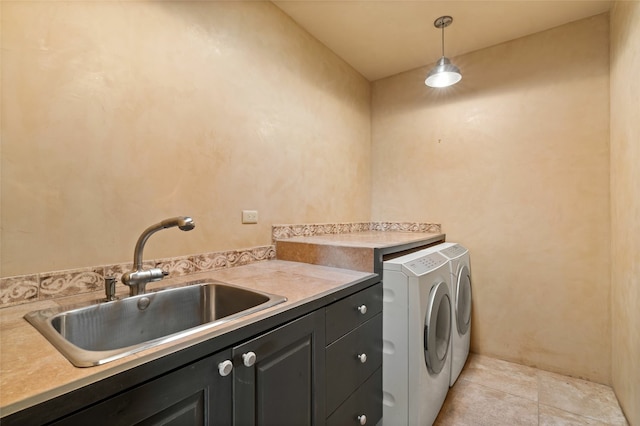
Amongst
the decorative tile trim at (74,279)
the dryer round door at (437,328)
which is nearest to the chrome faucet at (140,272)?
the decorative tile trim at (74,279)

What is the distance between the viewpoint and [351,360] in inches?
51.8

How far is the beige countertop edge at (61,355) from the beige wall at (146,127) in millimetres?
223

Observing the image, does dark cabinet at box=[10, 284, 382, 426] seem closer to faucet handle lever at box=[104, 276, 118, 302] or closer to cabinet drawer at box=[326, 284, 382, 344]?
cabinet drawer at box=[326, 284, 382, 344]

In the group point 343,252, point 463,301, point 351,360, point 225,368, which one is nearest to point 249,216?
point 343,252

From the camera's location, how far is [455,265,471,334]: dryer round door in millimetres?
2027

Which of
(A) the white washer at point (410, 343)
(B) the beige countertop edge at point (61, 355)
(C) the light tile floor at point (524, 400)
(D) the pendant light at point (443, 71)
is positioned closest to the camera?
(B) the beige countertop edge at point (61, 355)

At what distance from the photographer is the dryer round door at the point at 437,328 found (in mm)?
1506

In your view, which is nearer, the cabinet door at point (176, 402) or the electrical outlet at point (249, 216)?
the cabinet door at point (176, 402)

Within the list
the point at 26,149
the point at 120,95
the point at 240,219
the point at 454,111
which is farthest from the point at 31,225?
the point at 454,111

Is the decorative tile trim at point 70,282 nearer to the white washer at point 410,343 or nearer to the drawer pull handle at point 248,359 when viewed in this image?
the drawer pull handle at point 248,359

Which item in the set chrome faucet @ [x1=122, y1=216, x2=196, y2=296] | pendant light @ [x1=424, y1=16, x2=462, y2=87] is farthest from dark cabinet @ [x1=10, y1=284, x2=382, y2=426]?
pendant light @ [x1=424, y1=16, x2=462, y2=87]

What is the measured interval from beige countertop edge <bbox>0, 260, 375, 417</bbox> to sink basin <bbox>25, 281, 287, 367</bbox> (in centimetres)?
3

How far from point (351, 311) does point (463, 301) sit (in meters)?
1.26

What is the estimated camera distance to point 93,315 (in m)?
1.03
